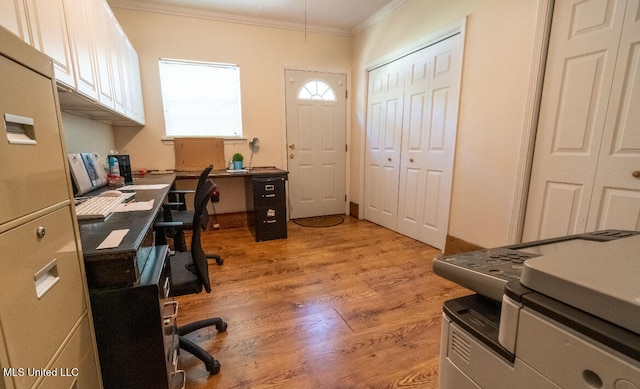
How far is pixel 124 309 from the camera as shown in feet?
2.94

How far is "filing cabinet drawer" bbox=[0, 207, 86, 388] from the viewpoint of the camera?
55 centimetres

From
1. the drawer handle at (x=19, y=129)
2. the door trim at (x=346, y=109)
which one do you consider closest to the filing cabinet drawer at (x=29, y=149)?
the drawer handle at (x=19, y=129)

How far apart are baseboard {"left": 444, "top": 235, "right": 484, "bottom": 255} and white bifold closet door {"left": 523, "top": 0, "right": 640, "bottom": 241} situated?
0.57 m

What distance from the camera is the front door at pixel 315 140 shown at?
3814 millimetres

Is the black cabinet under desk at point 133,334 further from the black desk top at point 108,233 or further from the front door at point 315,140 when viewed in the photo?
the front door at point 315,140

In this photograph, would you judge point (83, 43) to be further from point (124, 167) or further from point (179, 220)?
point (179, 220)

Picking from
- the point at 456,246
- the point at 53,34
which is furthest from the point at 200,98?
the point at 456,246

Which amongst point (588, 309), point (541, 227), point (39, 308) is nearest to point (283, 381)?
point (39, 308)

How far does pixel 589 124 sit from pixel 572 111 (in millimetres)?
130

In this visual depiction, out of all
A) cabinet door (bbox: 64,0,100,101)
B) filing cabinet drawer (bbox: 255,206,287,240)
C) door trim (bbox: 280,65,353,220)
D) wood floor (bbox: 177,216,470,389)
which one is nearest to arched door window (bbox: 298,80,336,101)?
door trim (bbox: 280,65,353,220)

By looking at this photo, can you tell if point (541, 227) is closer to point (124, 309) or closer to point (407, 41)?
point (407, 41)

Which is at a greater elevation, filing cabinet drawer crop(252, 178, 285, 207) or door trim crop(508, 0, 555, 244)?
door trim crop(508, 0, 555, 244)

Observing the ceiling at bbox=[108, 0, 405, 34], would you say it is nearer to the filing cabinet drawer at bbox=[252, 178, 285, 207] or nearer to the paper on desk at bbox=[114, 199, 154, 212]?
the filing cabinet drawer at bbox=[252, 178, 285, 207]

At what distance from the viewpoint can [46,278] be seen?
68 centimetres
